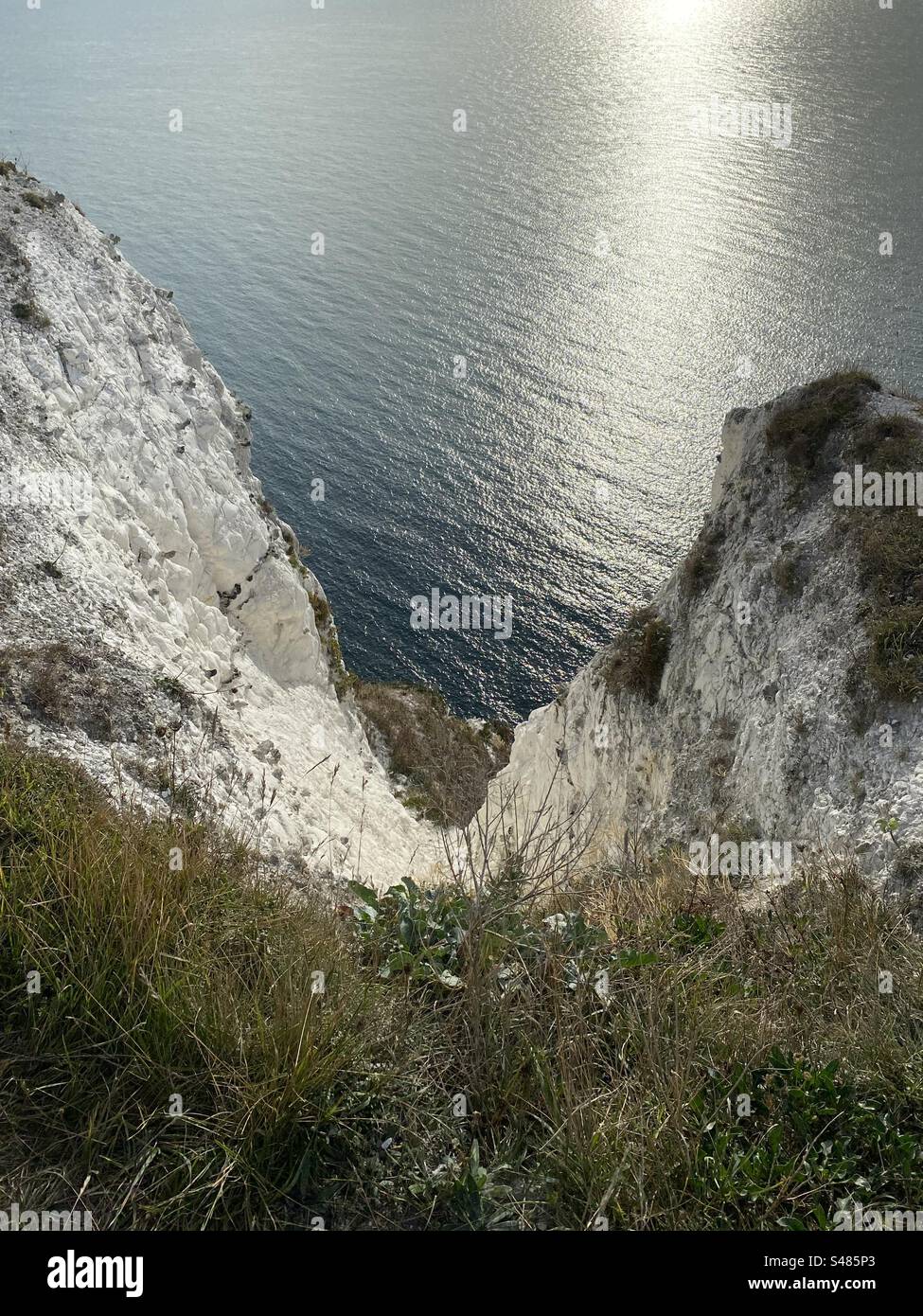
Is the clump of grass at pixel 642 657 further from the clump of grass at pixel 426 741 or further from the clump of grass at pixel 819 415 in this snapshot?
the clump of grass at pixel 426 741

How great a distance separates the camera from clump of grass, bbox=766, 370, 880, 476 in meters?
17.8

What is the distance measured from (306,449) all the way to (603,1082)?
55.4 metres

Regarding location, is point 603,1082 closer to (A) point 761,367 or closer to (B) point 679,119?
(A) point 761,367

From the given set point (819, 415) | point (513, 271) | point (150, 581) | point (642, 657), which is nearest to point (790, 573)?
point (819, 415)

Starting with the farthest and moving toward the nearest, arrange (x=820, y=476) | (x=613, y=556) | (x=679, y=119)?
(x=679, y=119) → (x=613, y=556) → (x=820, y=476)

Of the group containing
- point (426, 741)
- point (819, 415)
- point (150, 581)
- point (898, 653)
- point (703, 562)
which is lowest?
point (426, 741)

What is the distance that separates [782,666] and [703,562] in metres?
4.56

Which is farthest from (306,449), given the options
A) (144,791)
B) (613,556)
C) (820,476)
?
(144,791)

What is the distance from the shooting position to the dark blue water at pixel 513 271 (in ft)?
163

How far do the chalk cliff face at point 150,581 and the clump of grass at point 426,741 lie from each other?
2.48 metres

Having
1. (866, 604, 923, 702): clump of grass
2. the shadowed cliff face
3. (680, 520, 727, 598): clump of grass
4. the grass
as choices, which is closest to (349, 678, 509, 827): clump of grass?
the shadowed cliff face

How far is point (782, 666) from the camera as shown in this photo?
15.9m

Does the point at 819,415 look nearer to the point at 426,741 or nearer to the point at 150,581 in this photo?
the point at 150,581

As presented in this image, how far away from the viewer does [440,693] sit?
4300 centimetres
